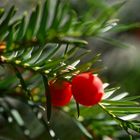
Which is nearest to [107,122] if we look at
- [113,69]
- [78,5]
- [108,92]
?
[108,92]

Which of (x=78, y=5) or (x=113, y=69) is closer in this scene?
(x=78, y=5)

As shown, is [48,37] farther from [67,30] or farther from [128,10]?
[128,10]
